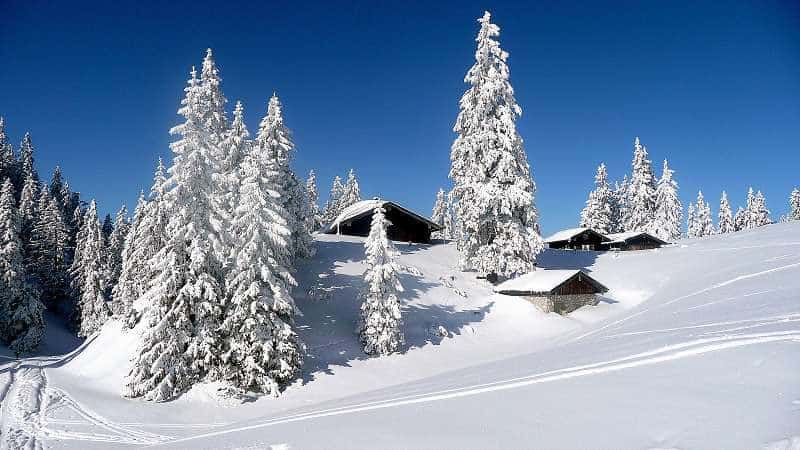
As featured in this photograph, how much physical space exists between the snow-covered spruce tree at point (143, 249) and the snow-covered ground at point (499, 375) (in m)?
3.09

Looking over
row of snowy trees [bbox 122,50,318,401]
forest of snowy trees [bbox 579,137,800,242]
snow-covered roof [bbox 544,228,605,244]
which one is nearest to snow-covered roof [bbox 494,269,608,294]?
row of snowy trees [bbox 122,50,318,401]

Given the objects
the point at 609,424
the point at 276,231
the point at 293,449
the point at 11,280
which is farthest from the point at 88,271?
the point at 609,424

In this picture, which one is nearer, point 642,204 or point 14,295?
point 14,295

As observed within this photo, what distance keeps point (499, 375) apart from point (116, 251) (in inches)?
2537

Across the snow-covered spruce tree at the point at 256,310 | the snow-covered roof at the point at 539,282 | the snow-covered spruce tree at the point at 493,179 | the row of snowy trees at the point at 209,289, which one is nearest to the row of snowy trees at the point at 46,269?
the row of snowy trees at the point at 209,289

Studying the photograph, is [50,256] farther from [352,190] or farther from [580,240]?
[580,240]

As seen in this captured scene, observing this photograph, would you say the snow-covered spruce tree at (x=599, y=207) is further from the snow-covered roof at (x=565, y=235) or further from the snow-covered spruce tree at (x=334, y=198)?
the snow-covered spruce tree at (x=334, y=198)

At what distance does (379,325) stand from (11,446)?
15.7m

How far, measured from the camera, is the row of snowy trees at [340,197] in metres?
79.7

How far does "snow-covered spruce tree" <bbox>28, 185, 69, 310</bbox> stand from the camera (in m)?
57.3

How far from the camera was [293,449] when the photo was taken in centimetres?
780

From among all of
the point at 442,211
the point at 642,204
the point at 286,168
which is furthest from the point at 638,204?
the point at 286,168

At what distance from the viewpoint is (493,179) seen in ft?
113

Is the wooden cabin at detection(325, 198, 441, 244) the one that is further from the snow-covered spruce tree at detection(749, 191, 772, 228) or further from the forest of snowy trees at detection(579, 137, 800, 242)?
the snow-covered spruce tree at detection(749, 191, 772, 228)
